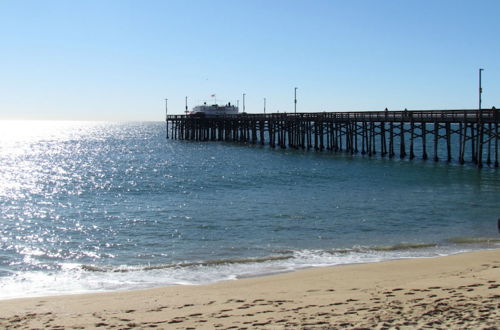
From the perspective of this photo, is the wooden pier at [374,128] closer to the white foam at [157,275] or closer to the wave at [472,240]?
the wave at [472,240]

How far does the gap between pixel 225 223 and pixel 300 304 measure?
10.6m

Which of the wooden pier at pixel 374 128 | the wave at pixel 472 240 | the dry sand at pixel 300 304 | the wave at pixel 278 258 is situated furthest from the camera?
the wooden pier at pixel 374 128

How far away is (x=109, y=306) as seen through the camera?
10320 millimetres

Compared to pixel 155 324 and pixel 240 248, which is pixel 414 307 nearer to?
pixel 155 324

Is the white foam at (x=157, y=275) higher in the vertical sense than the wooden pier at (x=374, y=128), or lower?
lower

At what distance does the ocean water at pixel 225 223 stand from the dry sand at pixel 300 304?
1.41 meters

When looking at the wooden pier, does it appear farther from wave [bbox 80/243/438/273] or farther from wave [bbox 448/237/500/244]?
wave [bbox 80/243/438/273]

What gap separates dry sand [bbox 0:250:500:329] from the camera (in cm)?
868

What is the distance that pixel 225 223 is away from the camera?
67.0ft

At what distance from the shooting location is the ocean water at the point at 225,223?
14.2 metres

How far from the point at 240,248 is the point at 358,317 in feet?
25.9

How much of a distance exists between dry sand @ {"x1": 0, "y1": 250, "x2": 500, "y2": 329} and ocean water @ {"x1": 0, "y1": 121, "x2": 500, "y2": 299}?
141 cm

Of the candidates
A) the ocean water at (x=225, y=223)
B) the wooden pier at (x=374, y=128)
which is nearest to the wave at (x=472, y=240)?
the ocean water at (x=225, y=223)

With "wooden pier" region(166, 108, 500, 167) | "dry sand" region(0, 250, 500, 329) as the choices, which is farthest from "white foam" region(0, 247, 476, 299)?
"wooden pier" region(166, 108, 500, 167)
